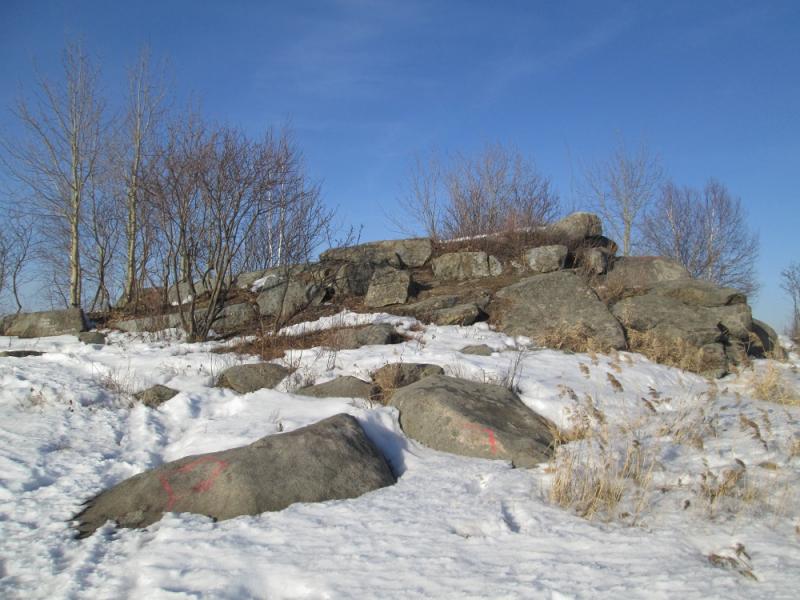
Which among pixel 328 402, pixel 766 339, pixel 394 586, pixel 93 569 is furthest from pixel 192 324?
pixel 766 339

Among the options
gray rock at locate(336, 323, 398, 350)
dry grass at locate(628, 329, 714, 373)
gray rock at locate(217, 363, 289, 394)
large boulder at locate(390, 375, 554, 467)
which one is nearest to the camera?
large boulder at locate(390, 375, 554, 467)

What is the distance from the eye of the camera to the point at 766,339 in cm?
865

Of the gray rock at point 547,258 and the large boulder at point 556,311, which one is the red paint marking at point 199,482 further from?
the gray rock at point 547,258

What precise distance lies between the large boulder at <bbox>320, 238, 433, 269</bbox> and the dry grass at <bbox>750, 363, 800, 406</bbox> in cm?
746

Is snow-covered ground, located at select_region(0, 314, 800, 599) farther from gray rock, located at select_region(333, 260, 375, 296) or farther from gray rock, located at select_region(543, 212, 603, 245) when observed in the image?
gray rock, located at select_region(543, 212, 603, 245)

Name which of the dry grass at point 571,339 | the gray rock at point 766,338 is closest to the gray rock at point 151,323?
the dry grass at point 571,339

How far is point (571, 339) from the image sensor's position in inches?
296

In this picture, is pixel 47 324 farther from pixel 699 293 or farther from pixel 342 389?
pixel 699 293

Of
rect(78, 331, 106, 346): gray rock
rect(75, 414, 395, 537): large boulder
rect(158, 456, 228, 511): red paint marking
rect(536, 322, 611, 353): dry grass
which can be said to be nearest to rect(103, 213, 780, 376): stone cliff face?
rect(536, 322, 611, 353): dry grass

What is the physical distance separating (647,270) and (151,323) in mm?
9538

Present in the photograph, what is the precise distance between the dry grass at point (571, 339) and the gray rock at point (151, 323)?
631 cm

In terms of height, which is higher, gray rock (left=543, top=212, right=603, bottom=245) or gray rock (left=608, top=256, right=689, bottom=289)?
gray rock (left=543, top=212, right=603, bottom=245)

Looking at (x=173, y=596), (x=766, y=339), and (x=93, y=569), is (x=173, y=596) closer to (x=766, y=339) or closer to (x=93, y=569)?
(x=93, y=569)

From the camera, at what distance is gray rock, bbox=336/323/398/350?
7.38 meters
